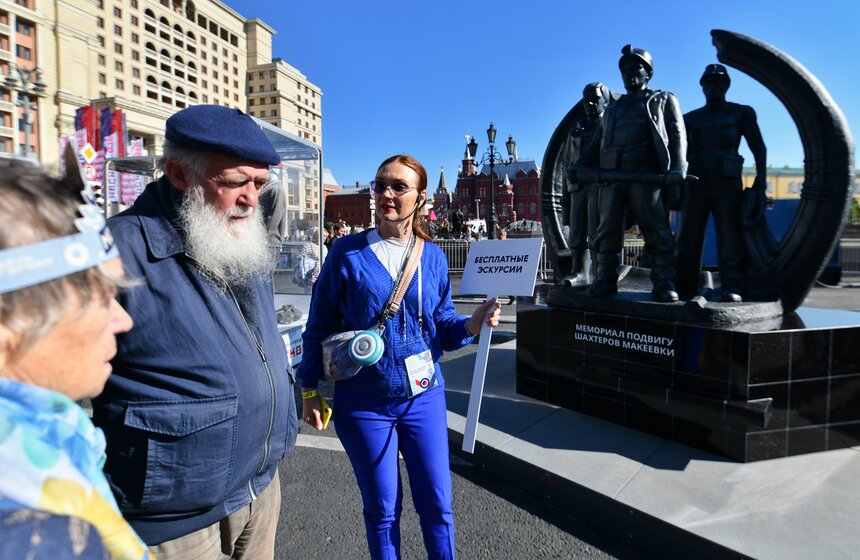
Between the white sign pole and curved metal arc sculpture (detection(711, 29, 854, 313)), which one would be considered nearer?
the white sign pole

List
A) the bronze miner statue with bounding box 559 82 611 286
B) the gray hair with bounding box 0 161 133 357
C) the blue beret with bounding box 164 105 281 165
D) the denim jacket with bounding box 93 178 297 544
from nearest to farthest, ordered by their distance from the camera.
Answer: the gray hair with bounding box 0 161 133 357, the denim jacket with bounding box 93 178 297 544, the blue beret with bounding box 164 105 281 165, the bronze miner statue with bounding box 559 82 611 286

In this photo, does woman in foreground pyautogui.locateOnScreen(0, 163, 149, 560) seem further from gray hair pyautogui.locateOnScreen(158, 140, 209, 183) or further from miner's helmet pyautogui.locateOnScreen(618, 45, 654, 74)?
miner's helmet pyautogui.locateOnScreen(618, 45, 654, 74)

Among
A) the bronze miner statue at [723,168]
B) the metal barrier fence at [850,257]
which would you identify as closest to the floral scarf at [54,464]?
the bronze miner statue at [723,168]

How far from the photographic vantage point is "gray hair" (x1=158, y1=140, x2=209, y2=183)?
56.0 inches

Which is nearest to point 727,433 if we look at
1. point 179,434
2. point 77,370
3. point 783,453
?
point 783,453

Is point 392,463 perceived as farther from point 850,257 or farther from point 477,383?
point 850,257

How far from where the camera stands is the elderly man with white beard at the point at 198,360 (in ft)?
4.03

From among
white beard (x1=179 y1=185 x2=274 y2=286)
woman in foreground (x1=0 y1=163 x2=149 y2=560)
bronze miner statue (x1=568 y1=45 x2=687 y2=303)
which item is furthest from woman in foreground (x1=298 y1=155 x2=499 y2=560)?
bronze miner statue (x1=568 y1=45 x2=687 y2=303)

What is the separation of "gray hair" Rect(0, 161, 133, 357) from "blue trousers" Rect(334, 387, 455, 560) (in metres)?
1.45

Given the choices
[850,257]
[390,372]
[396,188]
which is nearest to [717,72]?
[396,188]

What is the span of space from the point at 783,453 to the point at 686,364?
2.81 ft

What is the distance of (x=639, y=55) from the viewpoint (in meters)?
4.10

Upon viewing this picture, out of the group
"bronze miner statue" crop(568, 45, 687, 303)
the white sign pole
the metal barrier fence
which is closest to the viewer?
the white sign pole

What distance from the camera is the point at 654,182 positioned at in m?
4.07
